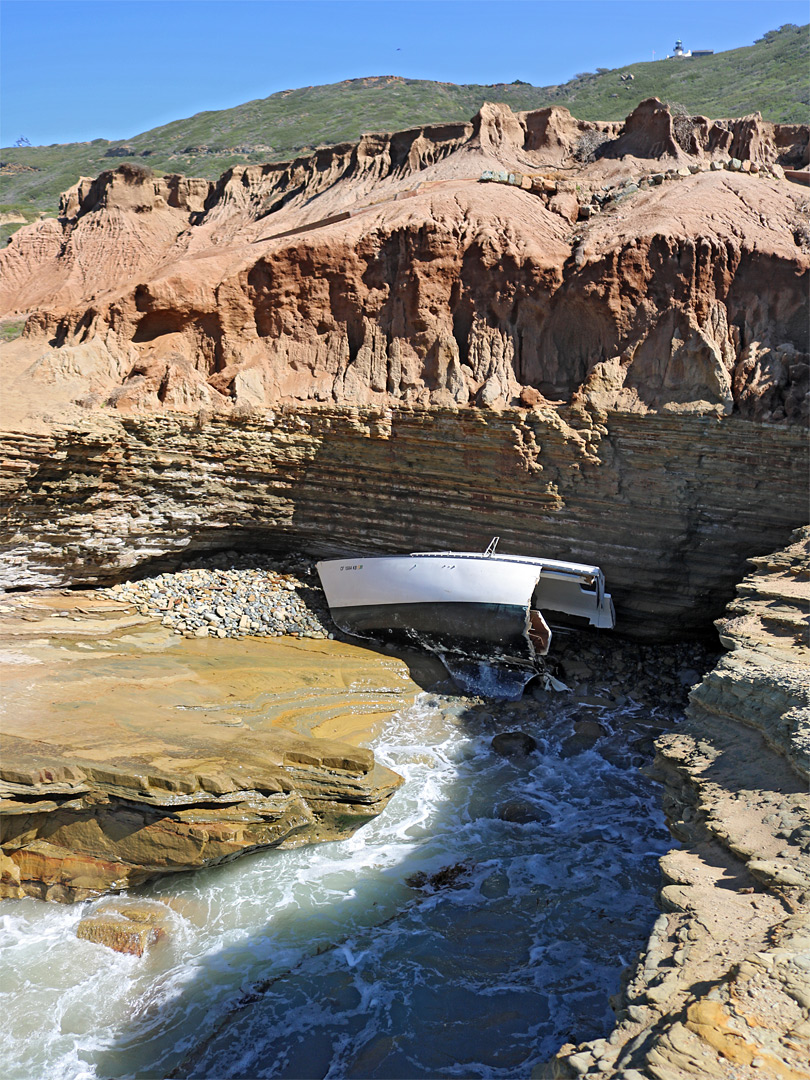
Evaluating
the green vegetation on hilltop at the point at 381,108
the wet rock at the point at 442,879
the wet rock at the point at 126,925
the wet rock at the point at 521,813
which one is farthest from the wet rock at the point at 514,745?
the green vegetation on hilltop at the point at 381,108

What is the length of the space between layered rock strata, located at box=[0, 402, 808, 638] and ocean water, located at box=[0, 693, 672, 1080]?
3537 mm

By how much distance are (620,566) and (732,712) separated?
14.7ft

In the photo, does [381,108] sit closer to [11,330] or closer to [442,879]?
[11,330]

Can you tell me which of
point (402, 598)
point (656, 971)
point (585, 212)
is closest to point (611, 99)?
point (585, 212)

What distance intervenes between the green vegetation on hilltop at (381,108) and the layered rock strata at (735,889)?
28.3 metres

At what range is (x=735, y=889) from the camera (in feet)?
16.4

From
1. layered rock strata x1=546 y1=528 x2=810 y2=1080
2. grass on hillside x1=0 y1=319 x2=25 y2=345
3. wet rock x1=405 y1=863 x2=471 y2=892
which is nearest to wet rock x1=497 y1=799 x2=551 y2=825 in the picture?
wet rock x1=405 y1=863 x2=471 y2=892

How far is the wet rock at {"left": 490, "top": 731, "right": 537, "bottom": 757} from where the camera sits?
9414 mm

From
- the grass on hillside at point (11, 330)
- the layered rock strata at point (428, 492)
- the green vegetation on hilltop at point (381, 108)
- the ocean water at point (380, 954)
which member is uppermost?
the green vegetation on hilltop at point (381, 108)

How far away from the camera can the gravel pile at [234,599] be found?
36.9 ft

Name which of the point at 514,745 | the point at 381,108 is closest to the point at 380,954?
the point at 514,745

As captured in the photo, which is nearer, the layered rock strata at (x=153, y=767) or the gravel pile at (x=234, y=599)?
the layered rock strata at (x=153, y=767)

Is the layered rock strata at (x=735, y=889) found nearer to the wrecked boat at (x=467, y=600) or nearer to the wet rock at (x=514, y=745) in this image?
the wet rock at (x=514, y=745)

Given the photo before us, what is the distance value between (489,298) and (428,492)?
320cm
